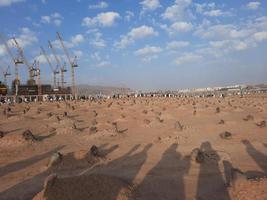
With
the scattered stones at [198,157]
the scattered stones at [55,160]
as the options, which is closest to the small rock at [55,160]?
the scattered stones at [55,160]

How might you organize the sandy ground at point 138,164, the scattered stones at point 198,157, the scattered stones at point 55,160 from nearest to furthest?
the sandy ground at point 138,164 < the scattered stones at point 55,160 < the scattered stones at point 198,157

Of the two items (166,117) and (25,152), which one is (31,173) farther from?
(166,117)

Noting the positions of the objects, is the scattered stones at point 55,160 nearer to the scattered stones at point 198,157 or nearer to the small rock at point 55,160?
the small rock at point 55,160

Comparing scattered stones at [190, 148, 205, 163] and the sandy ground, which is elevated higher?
scattered stones at [190, 148, 205, 163]

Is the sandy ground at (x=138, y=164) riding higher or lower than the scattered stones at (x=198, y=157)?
lower

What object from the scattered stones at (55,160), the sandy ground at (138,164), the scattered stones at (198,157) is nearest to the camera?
the sandy ground at (138,164)

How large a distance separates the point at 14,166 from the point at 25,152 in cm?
232

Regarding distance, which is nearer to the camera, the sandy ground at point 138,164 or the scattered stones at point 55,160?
the sandy ground at point 138,164

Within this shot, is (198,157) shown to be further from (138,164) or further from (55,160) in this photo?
(55,160)

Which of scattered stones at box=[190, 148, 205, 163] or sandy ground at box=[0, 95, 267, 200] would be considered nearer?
sandy ground at box=[0, 95, 267, 200]

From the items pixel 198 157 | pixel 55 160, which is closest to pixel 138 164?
pixel 198 157

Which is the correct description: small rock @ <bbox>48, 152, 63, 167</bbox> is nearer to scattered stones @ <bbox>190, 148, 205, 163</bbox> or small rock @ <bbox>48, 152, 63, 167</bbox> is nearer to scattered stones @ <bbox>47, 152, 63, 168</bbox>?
scattered stones @ <bbox>47, 152, 63, 168</bbox>

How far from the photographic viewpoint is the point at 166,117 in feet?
87.1

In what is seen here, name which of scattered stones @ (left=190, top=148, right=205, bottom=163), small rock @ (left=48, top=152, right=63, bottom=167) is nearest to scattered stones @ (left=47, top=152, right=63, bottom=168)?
small rock @ (left=48, top=152, right=63, bottom=167)
